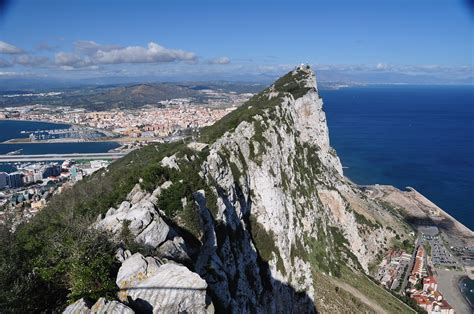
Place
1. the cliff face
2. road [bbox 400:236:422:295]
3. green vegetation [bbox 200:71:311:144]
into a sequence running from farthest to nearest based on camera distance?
green vegetation [bbox 200:71:311:144]
road [bbox 400:236:422:295]
the cliff face

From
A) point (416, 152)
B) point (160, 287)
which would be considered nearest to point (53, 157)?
point (416, 152)

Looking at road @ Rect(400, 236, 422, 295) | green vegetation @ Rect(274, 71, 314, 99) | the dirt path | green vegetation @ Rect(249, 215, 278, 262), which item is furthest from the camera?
green vegetation @ Rect(274, 71, 314, 99)

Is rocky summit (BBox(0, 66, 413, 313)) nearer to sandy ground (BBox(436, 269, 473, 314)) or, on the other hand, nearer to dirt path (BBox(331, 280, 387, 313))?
dirt path (BBox(331, 280, 387, 313))

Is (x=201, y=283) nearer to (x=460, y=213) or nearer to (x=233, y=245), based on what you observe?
(x=233, y=245)

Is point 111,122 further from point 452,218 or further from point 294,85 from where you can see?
point 452,218

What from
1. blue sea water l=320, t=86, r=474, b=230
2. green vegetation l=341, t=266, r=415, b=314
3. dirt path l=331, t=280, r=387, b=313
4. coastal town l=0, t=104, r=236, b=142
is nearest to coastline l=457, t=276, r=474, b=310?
green vegetation l=341, t=266, r=415, b=314
